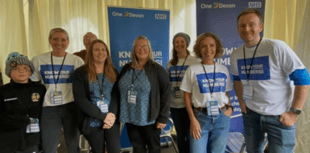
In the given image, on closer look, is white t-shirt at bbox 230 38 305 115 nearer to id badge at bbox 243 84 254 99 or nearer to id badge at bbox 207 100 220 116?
id badge at bbox 243 84 254 99

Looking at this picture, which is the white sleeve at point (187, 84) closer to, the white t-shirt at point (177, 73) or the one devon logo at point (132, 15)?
the white t-shirt at point (177, 73)

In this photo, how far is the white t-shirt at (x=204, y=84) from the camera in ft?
5.24

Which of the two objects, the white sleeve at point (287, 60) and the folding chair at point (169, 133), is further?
the folding chair at point (169, 133)

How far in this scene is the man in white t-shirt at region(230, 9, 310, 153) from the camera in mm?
1287

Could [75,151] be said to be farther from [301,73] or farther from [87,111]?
[301,73]

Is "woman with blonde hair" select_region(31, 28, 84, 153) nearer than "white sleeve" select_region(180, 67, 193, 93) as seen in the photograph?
No

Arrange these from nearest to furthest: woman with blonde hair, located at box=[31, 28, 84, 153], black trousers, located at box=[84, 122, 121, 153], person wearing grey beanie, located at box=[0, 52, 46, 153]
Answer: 1. person wearing grey beanie, located at box=[0, 52, 46, 153]
2. black trousers, located at box=[84, 122, 121, 153]
3. woman with blonde hair, located at box=[31, 28, 84, 153]

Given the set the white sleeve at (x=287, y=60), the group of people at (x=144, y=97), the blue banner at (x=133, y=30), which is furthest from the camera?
the blue banner at (x=133, y=30)

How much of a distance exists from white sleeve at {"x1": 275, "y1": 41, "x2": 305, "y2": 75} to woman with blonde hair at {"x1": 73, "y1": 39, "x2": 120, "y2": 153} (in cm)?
143

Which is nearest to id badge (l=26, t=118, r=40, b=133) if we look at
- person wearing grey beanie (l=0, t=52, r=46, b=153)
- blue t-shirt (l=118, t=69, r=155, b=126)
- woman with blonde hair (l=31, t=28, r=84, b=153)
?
person wearing grey beanie (l=0, t=52, r=46, b=153)

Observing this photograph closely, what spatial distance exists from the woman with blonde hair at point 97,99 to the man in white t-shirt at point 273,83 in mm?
1258

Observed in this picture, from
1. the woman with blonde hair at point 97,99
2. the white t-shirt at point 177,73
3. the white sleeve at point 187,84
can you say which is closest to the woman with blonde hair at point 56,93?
the woman with blonde hair at point 97,99

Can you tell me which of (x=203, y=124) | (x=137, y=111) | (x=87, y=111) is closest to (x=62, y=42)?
(x=87, y=111)

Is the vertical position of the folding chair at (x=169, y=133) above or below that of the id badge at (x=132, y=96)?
below
